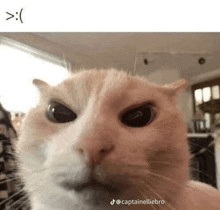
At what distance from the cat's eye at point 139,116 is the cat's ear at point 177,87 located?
0.07 meters

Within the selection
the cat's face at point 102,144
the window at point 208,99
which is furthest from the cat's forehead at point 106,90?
the window at point 208,99

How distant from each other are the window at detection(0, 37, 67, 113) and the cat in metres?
0.06

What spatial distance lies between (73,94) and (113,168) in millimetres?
175

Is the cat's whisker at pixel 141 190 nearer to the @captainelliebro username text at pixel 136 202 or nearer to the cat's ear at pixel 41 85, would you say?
the @captainelliebro username text at pixel 136 202

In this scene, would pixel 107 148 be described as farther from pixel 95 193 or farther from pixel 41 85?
pixel 41 85

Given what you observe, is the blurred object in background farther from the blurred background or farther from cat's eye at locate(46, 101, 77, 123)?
cat's eye at locate(46, 101, 77, 123)

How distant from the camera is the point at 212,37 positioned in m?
0.61

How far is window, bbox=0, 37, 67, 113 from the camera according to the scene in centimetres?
57

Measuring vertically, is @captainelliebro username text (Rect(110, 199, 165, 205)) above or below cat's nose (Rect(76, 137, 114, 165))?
below

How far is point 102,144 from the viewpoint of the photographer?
41 cm

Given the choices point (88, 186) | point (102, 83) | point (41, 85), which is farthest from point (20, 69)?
point (88, 186)

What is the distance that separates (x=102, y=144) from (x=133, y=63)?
0.24 meters

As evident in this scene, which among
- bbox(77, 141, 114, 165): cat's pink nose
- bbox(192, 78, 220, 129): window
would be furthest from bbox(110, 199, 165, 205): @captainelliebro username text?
bbox(192, 78, 220, 129): window

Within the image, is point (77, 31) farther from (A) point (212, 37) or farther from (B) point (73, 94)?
(A) point (212, 37)
